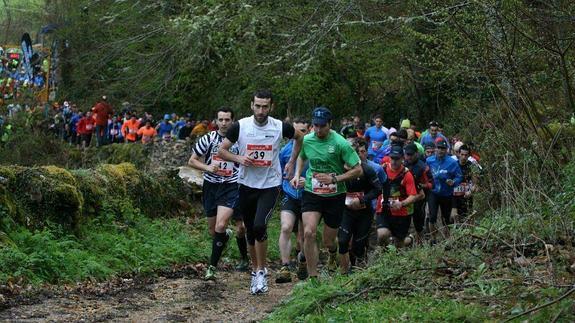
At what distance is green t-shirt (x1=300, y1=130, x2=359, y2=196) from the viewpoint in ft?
35.5

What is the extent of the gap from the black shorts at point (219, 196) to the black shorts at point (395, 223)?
102 inches

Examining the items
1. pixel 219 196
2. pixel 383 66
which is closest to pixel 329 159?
pixel 219 196

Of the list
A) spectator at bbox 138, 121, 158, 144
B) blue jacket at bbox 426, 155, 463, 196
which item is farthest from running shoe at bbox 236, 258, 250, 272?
spectator at bbox 138, 121, 158, 144

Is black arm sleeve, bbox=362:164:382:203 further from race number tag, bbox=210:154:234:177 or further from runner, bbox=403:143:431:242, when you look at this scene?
runner, bbox=403:143:431:242

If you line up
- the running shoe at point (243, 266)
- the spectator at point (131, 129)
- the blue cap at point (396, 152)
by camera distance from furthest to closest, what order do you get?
the spectator at point (131, 129) < the running shoe at point (243, 266) < the blue cap at point (396, 152)

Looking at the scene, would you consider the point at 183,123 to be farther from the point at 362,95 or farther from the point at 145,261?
the point at 145,261

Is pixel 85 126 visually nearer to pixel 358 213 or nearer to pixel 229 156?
pixel 358 213

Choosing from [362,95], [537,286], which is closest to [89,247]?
[537,286]

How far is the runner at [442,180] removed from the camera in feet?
55.2

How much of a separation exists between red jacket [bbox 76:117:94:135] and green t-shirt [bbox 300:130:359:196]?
26.2m

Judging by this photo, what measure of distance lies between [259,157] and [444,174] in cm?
657

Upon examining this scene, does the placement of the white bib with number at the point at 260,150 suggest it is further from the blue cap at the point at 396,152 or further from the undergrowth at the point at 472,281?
the blue cap at the point at 396,152

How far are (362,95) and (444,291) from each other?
939 inches

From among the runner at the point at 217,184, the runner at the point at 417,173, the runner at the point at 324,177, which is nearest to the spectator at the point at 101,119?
the runner at the point at 417,173
